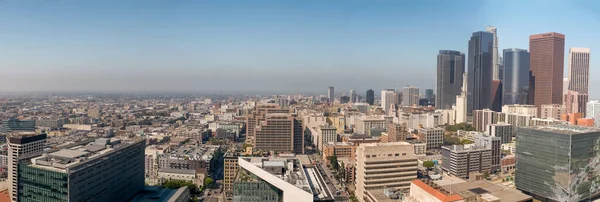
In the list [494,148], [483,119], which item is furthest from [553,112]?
[494,148]

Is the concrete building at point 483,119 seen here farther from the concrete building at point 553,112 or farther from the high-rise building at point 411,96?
the high-rise building at point 411,96

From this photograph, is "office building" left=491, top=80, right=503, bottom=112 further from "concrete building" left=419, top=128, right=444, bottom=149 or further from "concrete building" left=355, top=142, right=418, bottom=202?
"concrete building" left=355, top=142, right=418, bottom=202

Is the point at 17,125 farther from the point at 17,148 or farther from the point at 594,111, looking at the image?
the point at 594,111

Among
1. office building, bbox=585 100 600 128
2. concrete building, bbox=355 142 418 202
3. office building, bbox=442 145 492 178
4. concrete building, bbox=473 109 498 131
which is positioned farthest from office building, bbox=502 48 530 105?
concrete building, bbox=355 142 418 202

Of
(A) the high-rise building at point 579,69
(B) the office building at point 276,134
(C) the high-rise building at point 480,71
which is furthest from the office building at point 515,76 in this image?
(B) the office building at point 276,134

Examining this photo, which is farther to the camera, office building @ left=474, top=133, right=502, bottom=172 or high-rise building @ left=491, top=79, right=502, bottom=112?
high-rise building @ left=491, top=79, right=502, bottom=112
